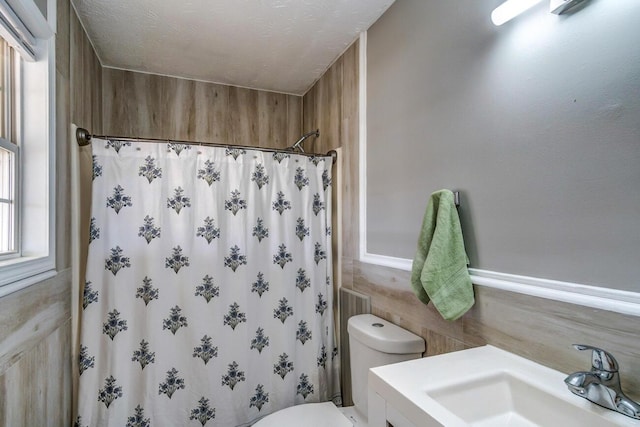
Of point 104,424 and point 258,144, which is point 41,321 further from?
point 258,144

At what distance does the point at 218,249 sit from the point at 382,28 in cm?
150

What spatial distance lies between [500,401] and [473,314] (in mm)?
307

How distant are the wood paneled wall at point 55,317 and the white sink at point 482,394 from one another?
44.6 inches

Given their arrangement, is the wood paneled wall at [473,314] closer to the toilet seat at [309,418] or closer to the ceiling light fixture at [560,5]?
the toilet seat at [309,418]

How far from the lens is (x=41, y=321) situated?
120 centimetres

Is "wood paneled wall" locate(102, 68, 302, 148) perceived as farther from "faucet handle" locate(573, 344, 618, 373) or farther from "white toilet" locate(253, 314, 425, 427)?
"faucet handle" locate(573, 344, 618, 373)

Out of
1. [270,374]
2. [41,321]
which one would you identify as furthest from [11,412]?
[270,374]

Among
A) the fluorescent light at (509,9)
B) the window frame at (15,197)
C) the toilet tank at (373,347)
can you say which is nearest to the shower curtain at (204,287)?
the window frame at (15,197)

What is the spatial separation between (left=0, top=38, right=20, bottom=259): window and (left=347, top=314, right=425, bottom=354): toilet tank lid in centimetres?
142

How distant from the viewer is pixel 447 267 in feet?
3.56

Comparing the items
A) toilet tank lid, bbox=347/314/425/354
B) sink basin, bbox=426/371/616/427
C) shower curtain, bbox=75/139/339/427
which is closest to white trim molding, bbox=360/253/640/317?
sink basin, bbox=426/371/616/427

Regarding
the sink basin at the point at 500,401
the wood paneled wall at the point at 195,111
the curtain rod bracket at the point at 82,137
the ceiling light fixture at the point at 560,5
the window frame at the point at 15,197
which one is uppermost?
the wood paneled wall at the point at 195,111

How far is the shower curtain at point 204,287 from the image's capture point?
1.57 m

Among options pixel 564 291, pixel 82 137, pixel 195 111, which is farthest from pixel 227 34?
pixel 564 291
